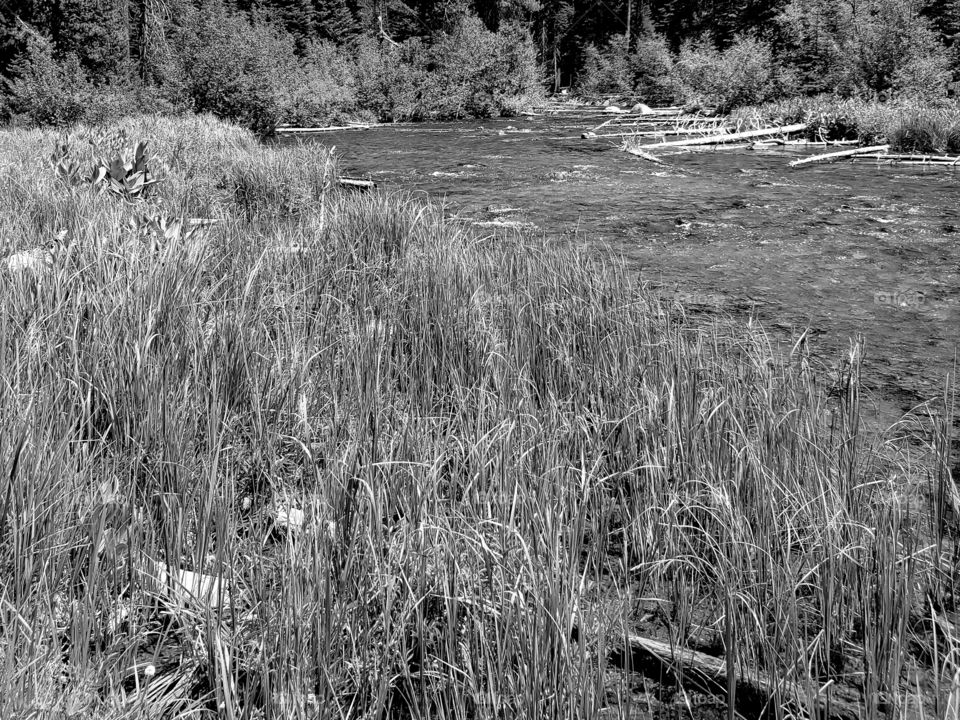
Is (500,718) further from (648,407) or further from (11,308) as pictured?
(11,308)

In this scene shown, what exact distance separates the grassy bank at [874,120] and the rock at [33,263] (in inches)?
499

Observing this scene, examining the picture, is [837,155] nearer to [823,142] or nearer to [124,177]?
[823,142]

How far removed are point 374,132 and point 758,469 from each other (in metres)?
19.5

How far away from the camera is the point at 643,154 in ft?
44.0

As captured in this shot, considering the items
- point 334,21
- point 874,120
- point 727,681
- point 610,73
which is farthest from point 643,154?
point 334,21

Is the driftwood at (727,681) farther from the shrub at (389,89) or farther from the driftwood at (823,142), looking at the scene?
the shrub at (389,89)

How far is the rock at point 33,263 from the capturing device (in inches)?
132

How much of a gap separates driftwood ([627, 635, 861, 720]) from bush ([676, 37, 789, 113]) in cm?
2079

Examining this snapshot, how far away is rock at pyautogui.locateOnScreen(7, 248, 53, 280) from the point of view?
336cm

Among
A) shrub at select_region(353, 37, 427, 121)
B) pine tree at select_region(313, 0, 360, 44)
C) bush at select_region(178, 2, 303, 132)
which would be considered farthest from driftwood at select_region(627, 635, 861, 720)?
pine tree at select_region(313, 0, 360, 44)

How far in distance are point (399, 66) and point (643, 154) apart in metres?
18.4

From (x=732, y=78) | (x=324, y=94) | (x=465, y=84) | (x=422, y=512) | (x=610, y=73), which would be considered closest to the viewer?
(x=422, y=512)

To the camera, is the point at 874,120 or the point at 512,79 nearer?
the point at 874,120

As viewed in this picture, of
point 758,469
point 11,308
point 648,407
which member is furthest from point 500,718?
point 11,308
